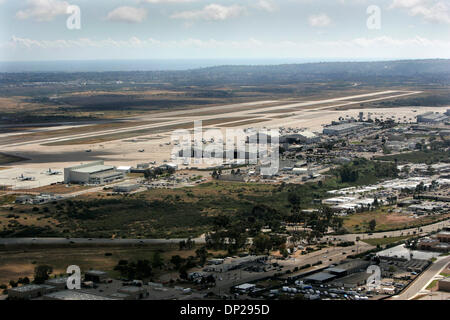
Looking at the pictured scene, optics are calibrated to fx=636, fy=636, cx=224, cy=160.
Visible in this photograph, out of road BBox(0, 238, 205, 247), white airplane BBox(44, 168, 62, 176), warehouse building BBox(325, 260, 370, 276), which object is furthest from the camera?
white airplane BBox(44, 168, 62, 176)

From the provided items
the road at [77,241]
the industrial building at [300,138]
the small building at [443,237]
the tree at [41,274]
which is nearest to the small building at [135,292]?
the tree at [41,274]

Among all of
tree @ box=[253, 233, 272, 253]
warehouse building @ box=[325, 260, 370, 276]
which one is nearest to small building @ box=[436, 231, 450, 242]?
warehouse building @ box=[325, 260, 370, 276]

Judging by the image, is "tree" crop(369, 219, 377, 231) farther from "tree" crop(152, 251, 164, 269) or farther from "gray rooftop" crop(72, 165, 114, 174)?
"gray rooftop" crop(72, 165, 114, 174)

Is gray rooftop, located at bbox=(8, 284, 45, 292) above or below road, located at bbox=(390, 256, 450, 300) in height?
above

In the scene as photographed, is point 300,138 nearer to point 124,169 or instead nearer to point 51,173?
point 124,169

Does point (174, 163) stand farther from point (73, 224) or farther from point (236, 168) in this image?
point (73, 224)

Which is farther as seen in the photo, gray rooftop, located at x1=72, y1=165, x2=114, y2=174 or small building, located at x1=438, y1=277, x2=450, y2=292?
gray rooftop, located at x1=72, y1=165, x2=114, y2=174

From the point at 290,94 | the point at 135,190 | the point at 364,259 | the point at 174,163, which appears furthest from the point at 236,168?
the point at 290,94
